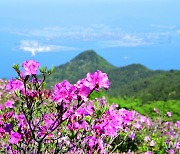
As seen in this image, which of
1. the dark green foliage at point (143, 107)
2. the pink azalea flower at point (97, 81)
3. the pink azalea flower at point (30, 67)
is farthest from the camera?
the dark green foliage at point (143, 107)

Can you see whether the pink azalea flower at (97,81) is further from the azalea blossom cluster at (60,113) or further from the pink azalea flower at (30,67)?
the pink azalea flower at (30,67)

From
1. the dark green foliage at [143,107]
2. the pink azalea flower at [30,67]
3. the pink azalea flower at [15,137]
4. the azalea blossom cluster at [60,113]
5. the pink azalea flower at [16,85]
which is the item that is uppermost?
the pink azalea flower at [30,67]

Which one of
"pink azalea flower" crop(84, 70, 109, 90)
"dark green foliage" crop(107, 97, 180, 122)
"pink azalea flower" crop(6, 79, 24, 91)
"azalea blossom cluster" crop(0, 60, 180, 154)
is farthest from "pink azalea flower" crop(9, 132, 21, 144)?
"dark green foliage" crop(107, 97, 180, 122)

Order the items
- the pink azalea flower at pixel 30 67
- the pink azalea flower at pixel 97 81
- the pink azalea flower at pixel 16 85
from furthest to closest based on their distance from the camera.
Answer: the pink azalea flower at pixel 16 85, the pink azalea flower at pixel 30 67, the pink azalea flower at pixel 97 81

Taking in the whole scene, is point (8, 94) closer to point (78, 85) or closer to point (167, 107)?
point (167, 107)

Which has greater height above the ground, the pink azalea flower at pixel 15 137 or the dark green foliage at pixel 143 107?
the pink azalea flower at pixel 15 137

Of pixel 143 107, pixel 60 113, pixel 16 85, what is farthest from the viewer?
pixel 143 107

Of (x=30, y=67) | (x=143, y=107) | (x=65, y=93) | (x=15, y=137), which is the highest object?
(x=30, y=67)

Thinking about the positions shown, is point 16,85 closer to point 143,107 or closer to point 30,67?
point 30,67

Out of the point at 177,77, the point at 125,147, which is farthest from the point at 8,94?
the point at 177,77

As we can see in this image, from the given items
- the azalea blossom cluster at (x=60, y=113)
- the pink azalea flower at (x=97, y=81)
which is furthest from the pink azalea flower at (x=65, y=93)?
the pink azalea flower at (x=97, y=81)

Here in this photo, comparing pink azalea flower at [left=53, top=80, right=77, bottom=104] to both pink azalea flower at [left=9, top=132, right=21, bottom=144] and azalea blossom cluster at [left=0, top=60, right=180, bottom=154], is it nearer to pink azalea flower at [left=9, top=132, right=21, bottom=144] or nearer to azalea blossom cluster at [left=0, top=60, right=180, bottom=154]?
azalea blossom cluster at [left=0, top=60, right=180, bottom=154]

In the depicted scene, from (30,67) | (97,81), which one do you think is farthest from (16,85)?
(97,81)
